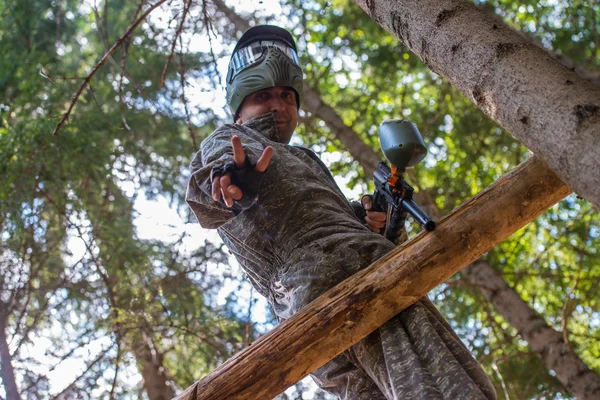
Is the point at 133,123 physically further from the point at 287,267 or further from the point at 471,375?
the point at 471,375

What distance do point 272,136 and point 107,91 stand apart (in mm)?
6359

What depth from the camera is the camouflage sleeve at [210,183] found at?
2748 millimetres

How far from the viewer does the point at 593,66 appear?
7.66 meters

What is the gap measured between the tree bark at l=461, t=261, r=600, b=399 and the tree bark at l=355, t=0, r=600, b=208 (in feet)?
12.4

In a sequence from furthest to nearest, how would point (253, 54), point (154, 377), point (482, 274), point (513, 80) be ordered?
1. point (154, 377)
2. point (482, 274)
3. point (253, 54)
4. point (513, 80)

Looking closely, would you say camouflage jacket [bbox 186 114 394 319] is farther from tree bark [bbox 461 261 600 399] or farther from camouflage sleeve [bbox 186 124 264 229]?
tree bark [bbox 461 261 600 399]

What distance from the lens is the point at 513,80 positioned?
2.17m

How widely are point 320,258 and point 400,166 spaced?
1.75 feet

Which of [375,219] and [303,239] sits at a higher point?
[375,219]

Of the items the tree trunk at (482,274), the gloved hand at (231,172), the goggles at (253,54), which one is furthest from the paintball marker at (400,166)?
the tree trunk at (482,274)

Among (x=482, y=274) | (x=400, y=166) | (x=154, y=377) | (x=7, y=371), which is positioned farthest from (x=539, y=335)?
(x=154, y=377)

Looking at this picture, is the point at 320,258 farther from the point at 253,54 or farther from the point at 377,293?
the point at 253,54

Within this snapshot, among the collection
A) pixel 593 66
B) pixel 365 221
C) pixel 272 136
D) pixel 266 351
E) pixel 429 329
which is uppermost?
pixel 593 66

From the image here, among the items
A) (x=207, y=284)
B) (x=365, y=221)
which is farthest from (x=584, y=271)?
(x=365, y=221)
